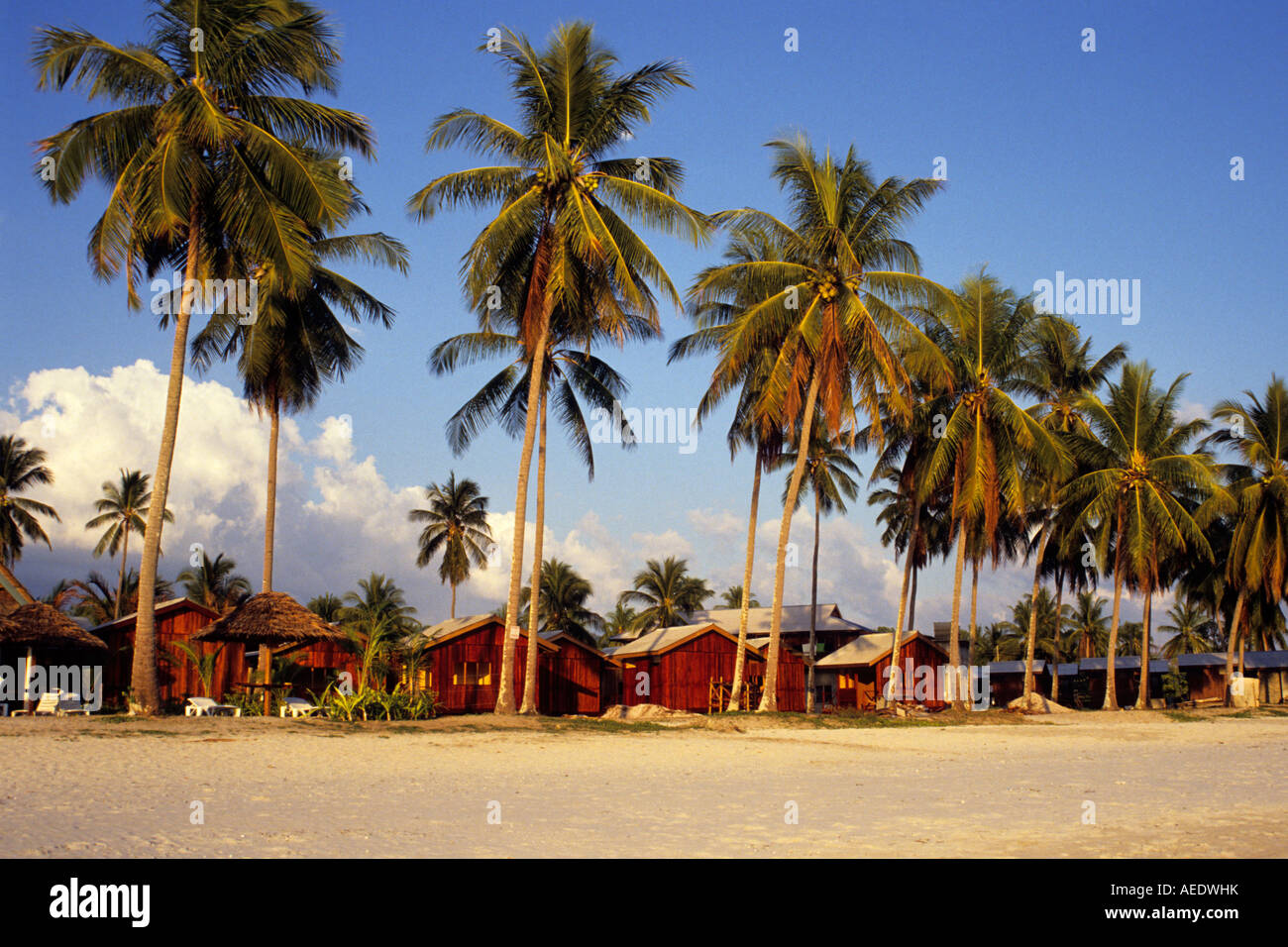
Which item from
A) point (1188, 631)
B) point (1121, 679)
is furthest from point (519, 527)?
point (1188, 631)

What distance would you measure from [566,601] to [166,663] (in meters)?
28.0

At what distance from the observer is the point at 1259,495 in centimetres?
4034

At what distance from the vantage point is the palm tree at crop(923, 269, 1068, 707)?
105ft

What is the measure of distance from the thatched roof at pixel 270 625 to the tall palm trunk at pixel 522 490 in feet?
13.4

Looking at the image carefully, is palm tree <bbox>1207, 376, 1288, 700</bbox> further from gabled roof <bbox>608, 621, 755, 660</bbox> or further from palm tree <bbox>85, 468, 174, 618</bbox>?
palm tree <bbox>85, 468, 174, 618</bbox>

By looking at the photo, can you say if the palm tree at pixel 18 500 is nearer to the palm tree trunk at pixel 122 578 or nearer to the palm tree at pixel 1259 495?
the palm tree trunk at pixel 122 578

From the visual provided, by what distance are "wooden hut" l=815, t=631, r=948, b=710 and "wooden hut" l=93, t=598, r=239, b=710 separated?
26.2m

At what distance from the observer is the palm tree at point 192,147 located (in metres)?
19.9

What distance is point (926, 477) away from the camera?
32562 millimetres

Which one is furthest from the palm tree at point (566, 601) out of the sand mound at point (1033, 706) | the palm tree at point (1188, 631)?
the palm tree at point (1188, 631)

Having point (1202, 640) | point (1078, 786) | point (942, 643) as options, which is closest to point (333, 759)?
point (1078, 786)

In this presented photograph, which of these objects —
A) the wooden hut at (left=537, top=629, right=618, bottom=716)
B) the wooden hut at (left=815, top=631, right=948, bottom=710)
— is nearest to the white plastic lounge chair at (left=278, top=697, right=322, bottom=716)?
the wooden hut at (left=537, top=629, right=618, bottom=716)

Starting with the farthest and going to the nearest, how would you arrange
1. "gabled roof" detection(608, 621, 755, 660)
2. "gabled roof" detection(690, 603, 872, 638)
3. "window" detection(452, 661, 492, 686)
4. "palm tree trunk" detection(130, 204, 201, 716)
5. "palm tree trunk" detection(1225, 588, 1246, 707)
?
"gabled roof" detection(690, 603, 872, 638) → "palm tree trunk" detection(1225, 588, 1246, 707) → "gabled roof" detection(608, 621, 755, 660) → "window" detection(452, 661, 492, 686) → "palm tree trunk" detection(130, 204, 201, 716)
